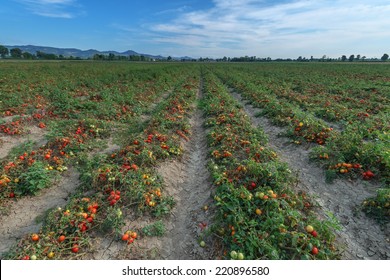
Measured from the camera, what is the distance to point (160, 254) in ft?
12.1

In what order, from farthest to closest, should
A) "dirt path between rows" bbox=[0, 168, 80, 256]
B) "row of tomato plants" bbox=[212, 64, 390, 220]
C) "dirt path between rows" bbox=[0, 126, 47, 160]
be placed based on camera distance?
"dirt path between rows" bbox=[0, 126, 47, 160] < "row of tomato plants" bbox=[212, 64, 390, 220] < "dirt path between rows" bbox=[0, 168, 80, 256]

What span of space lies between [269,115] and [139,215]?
8.44 metres

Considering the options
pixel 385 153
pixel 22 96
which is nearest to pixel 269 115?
pixel 385 153

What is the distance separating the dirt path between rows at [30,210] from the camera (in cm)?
391

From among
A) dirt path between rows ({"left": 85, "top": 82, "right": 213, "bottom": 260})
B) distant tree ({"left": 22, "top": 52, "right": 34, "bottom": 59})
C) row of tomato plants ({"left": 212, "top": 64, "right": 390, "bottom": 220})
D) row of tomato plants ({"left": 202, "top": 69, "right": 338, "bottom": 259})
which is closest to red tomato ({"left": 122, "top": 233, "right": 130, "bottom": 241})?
dirt path between rows ({"left": 85, "top": 82, "right": 213, "bottom": 260})

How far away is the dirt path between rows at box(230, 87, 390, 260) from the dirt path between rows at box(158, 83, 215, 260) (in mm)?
2242

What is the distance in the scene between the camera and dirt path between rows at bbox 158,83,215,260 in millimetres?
3763

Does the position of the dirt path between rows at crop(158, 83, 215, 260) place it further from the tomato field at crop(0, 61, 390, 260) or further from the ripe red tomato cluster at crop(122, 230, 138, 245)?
the ripe red tomato cluster at crop(122, 230, 138, 245)

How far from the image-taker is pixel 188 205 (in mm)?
4977

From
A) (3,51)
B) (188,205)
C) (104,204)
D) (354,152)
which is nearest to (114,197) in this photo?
(104,204)

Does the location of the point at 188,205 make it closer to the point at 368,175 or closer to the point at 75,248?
the point at 75,248

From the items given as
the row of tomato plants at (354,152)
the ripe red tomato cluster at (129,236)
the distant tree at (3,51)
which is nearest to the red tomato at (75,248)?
the ripe red tomato cluster at (129,236)

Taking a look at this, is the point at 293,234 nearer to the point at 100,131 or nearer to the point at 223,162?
the point at 223,162

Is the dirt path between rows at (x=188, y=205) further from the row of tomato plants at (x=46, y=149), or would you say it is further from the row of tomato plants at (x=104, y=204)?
the row of tomato plants at (x=46, y=149)
